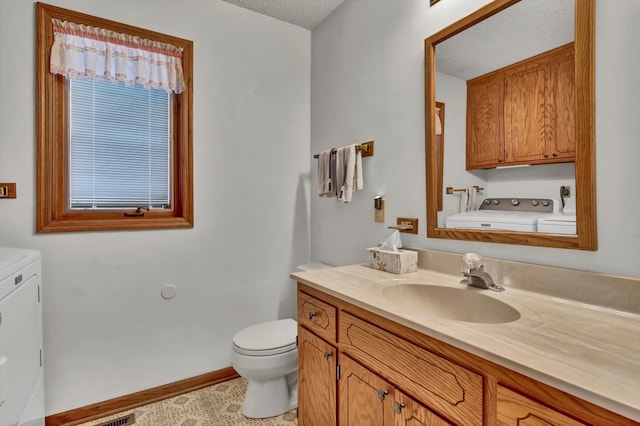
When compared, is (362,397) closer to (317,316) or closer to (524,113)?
(317,316)

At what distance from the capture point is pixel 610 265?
3.23ft

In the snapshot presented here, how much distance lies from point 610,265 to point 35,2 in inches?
106

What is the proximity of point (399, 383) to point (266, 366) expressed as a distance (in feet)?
3.03

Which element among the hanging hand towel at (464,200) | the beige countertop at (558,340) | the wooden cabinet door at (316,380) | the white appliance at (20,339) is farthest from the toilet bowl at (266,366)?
the hanging hand towel at (464,200)

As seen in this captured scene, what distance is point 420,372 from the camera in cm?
88

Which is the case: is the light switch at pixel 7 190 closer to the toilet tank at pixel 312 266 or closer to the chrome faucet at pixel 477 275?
the toilet tank at pixel 312 266

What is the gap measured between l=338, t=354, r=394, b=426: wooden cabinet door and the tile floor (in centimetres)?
75

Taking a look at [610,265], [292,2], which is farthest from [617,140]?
[292,2]

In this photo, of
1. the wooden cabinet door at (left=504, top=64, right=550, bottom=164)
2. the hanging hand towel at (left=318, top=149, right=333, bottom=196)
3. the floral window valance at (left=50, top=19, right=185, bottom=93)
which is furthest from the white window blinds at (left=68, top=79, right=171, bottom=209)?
the wooden cabinet door at (left=504, top=64, right=550, bottom=164)

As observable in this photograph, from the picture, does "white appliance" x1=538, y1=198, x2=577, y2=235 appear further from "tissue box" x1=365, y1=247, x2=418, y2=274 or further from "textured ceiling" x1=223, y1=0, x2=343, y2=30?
"textured ceiling" x1=223, y1=0, x2=343, y2=30

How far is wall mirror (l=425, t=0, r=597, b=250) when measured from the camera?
1.02m

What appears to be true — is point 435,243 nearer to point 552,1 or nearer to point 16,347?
point 552,1

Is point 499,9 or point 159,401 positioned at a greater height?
point 499,9

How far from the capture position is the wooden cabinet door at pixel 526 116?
112cm
